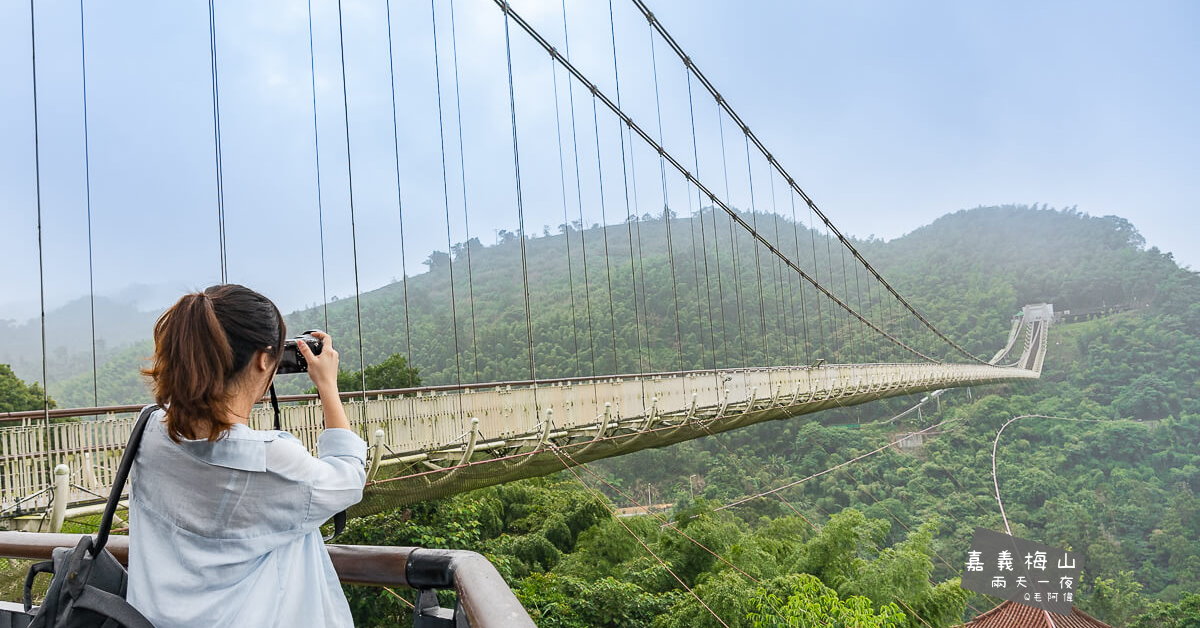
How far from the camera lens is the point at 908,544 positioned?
14.1 metres

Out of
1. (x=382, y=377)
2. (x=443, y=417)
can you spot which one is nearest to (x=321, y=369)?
(x=443, y=417)

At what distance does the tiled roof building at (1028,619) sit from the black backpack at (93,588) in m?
13.8

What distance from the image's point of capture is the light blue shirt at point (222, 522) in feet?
1.90

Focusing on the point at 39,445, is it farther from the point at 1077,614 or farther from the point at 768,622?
the point at 1077,614

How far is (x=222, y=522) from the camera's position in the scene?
0.58m

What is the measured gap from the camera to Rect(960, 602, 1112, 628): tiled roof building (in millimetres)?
12688

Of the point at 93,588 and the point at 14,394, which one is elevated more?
the point at 14,394

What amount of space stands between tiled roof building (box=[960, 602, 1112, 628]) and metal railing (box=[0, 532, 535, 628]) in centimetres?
1359

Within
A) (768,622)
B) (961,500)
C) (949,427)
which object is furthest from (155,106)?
(949,427)

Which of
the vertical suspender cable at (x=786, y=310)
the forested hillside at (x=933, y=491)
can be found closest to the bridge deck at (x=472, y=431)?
the forested hillside at (x=933, y=491)

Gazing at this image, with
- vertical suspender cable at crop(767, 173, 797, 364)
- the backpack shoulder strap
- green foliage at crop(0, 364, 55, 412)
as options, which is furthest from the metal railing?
vertical suspender cable at crop(767, 173, 797, 364)

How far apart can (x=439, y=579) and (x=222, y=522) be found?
185mm

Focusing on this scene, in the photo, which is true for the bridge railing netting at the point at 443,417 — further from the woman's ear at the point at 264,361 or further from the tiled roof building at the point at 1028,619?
the tiled roof building at the point at 1028,619

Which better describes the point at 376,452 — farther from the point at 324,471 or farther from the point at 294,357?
the point at 324,471
